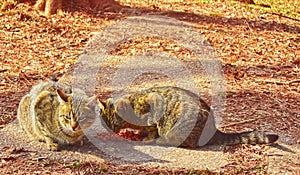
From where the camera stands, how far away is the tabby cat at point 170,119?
18.8ft

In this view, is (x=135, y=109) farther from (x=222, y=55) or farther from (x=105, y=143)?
(x=222, y=55)

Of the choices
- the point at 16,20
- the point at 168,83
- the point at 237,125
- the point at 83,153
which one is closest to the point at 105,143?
the point at 83,153

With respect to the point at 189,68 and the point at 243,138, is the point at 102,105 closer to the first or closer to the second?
the point at 243,138

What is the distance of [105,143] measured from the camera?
5.89 metres

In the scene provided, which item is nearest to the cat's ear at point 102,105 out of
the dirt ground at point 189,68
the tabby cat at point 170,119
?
the tabby cat at point 170,119

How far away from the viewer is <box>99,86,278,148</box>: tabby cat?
18.8 feet

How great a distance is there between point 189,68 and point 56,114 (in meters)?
3.64

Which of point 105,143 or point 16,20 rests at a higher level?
point 16,20

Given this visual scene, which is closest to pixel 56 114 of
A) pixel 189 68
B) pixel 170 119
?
pixel 170 119

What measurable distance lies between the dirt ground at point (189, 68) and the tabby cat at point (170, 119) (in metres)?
0.13

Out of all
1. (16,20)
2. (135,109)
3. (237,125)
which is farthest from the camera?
(16,20)

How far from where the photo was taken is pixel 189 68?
882 cm

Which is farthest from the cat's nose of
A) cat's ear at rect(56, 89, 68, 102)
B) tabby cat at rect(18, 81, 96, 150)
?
cat's ear at rect(56, 89, 68, 102)

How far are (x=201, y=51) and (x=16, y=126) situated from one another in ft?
14.6
